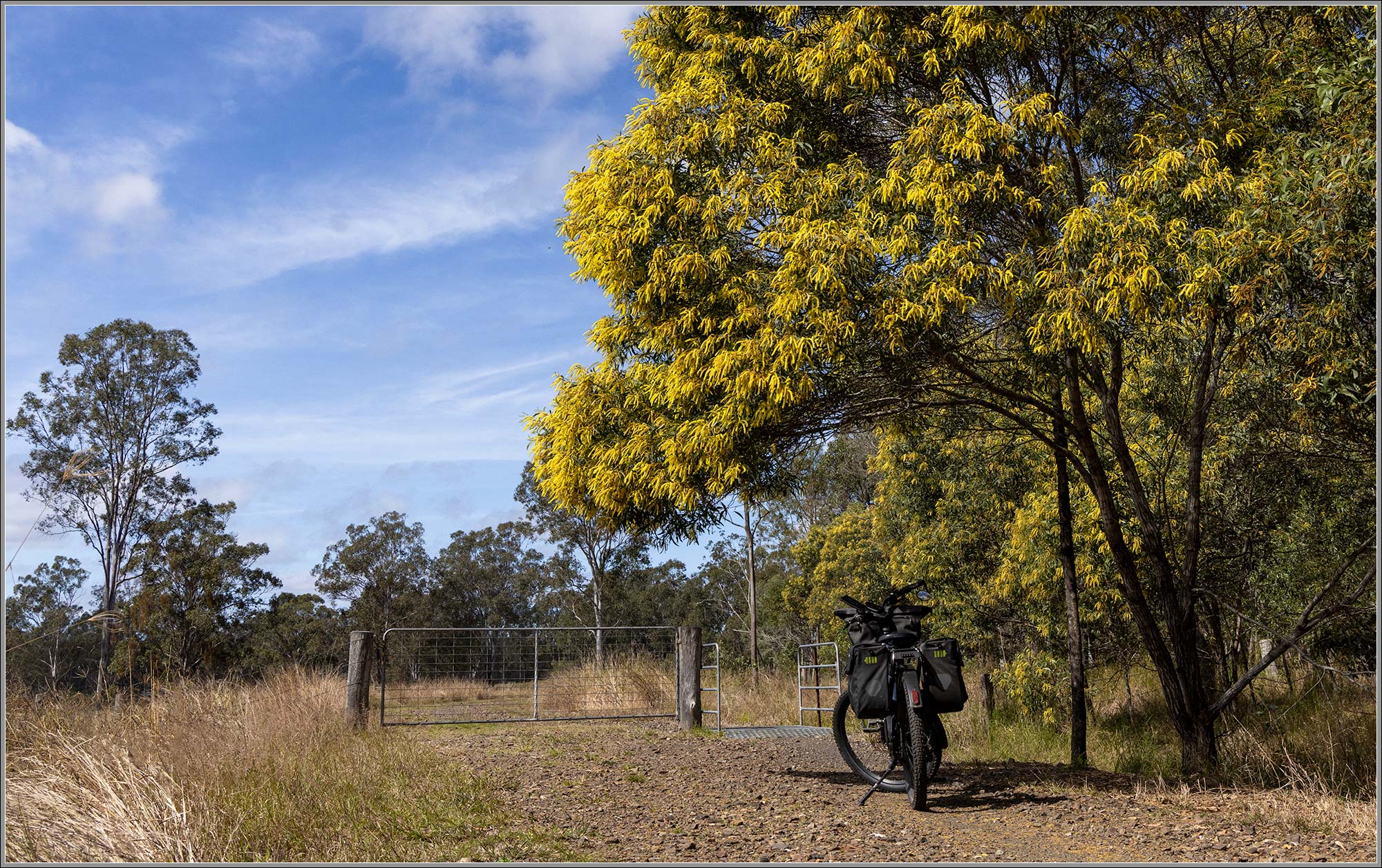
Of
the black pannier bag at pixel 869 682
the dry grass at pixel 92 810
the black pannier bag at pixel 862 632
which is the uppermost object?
the black pannier bag at pixel 862 632

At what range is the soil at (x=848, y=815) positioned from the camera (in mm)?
5082

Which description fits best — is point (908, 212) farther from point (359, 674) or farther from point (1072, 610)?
point (359, 674)

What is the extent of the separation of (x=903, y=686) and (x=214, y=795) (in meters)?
4.05

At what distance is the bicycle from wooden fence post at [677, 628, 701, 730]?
560cm

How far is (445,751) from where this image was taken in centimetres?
888

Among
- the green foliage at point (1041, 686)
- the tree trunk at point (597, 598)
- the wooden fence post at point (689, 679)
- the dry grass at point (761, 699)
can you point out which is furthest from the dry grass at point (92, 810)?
the tree trunk at point (597, 598)

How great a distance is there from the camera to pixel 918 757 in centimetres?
619

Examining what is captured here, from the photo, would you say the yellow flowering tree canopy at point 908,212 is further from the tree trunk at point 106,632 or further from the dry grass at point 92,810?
the tree trunk at point 106,632

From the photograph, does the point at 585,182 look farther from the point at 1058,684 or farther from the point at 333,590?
the point at 333,590

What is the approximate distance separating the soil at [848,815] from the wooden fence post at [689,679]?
128 inches

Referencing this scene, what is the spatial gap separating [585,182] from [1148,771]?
7682 mm

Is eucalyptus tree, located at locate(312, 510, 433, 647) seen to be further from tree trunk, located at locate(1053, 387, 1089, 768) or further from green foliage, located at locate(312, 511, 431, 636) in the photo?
tree trunk, located at locate(1053, 387, 1089, 768)

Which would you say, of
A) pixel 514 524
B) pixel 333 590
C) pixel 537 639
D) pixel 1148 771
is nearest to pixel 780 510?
pixel 514 524

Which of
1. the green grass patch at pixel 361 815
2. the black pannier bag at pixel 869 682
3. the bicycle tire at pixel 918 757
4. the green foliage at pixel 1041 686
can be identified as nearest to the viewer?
the green grass patch at pixel 361 815
